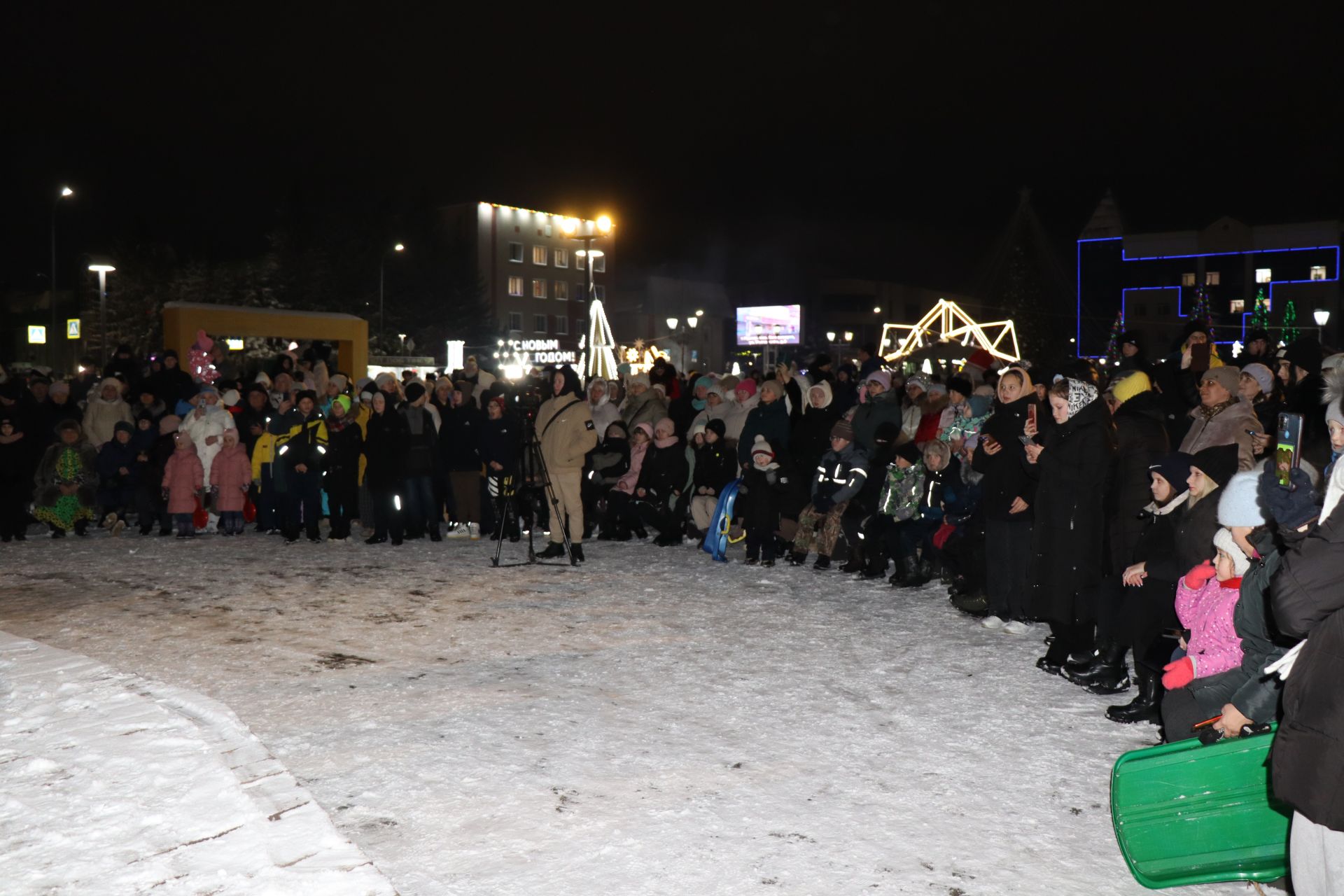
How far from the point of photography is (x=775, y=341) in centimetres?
6869

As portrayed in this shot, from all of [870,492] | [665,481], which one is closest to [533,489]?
[665,481]

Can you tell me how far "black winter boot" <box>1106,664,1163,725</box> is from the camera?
5.59 m

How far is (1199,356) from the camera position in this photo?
31.0ft

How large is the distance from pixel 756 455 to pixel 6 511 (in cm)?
894

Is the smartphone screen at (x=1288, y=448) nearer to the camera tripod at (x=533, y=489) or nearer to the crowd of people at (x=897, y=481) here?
the crowd of people at (x=897, y=481)

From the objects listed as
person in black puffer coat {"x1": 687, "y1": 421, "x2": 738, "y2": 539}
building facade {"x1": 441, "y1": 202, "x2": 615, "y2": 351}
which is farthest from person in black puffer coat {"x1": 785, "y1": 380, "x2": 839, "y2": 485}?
building facade {"x1": 441, "y1": 202, "x2": 615, "y2": 351}

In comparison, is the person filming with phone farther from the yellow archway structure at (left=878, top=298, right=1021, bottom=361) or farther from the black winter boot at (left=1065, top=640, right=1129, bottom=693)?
the yellow archway structure at (left=878, top=298, right=1021, bottom=361)

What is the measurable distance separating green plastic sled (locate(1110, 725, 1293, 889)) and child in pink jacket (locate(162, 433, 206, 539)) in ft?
39.0

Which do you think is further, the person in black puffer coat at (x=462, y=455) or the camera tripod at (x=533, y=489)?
the person in black puffer coat at (x=462, y=455)

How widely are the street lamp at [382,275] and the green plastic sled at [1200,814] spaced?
2227 inches

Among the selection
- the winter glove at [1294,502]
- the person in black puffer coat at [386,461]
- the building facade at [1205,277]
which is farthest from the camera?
the building facade at [1205,277]

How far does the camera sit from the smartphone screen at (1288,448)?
3061mm

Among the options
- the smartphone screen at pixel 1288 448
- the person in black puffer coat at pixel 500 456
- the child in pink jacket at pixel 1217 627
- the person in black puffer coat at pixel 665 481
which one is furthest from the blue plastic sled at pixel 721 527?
the smartphone screen at pixel 1288 448

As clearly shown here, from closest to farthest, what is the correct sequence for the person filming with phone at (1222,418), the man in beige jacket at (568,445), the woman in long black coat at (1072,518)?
1. the woman in long black coat at (1072,518)
2. the person filming with phone at (1222,418)
3. the man in beige jacket at (568,445)
